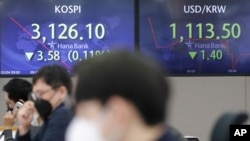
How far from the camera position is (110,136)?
3.63 feet

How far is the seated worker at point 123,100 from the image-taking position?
110cm

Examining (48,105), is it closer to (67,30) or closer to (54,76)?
(54,76)

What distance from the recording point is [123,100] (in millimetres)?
1101

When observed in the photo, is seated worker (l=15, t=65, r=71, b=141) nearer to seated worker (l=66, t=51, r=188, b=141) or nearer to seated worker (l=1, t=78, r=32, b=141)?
seated worker (l=1, t=78, r=32, b=141)

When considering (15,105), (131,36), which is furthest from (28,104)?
(131,36)

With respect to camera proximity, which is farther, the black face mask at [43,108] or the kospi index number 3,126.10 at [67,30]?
the kospi index number 3,126.10 at [67,30]

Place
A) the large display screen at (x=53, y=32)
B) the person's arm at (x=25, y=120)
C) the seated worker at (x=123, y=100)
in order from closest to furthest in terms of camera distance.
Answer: the seated worker at (x=123, y=100), the person's arm at (x=25, y=120), the large display screen at (x=53, y=32)

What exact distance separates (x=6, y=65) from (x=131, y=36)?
4.65 feet

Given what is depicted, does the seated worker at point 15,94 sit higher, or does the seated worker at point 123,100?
the seated worker at point 123,100

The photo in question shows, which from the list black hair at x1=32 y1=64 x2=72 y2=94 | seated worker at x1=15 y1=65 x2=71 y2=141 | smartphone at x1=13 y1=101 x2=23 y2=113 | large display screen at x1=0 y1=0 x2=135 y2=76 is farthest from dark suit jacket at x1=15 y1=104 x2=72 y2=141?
large display screen at x1=0 y1=0 x2=135 y2=76

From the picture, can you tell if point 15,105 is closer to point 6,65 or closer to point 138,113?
point 6,65

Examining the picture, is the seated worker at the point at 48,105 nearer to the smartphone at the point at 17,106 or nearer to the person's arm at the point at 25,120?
the person's arm at the point at 25,120

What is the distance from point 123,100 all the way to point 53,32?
5584 mm

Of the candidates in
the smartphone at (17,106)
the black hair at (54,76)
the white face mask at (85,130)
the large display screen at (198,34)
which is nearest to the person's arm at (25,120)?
the black hair at (54,76)
